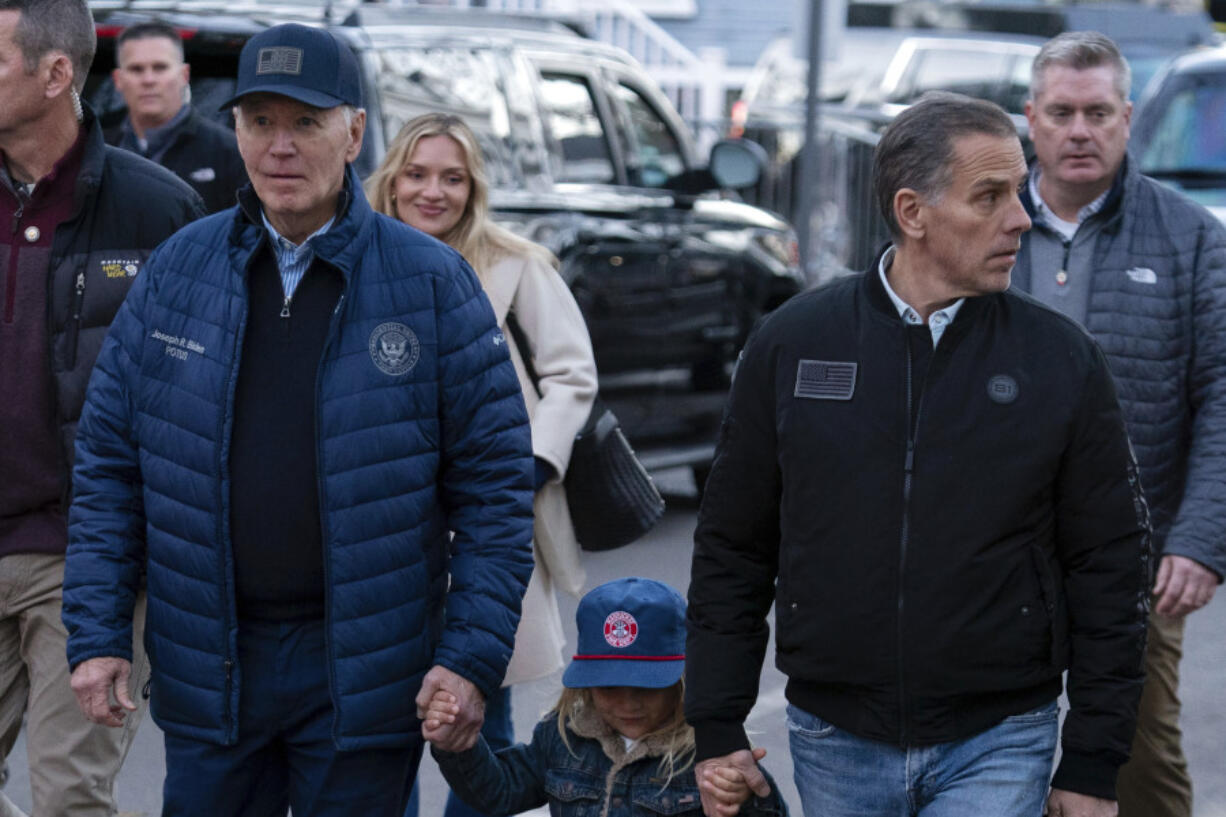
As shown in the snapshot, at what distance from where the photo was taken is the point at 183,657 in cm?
371

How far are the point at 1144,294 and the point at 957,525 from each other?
1533 millimetres

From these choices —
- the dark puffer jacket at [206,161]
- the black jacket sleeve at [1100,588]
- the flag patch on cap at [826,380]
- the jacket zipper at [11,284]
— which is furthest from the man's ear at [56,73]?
the dark puffer jacket at [206,161]

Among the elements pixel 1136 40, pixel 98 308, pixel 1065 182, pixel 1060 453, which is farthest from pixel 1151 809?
pixel 1136 40

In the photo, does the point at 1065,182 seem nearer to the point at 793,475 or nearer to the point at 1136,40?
the point at 793,475

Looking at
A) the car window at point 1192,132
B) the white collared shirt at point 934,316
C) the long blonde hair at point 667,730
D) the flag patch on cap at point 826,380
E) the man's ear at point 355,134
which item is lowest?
the car window at point 1192,132

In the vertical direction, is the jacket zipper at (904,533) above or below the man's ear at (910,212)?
below

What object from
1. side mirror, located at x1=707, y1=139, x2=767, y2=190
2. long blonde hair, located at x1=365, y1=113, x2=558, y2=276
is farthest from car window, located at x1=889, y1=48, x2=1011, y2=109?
long blonde hair, located at x1=365, y1=113, x2=558, y2=276

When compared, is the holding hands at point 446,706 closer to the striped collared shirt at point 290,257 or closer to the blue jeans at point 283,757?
the blue jeans at point 283,757

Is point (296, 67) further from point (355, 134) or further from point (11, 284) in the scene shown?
point (11, 284)

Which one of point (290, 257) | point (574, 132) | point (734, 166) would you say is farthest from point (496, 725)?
point (734, 166)

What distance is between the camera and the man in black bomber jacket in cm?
→ 339

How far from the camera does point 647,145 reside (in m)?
9.48

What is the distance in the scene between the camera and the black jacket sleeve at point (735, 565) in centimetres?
358

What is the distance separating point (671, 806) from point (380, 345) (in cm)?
108
